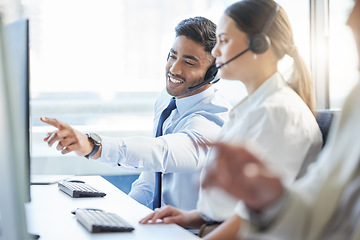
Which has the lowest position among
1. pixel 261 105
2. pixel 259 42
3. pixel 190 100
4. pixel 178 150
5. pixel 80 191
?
pixel 80 191

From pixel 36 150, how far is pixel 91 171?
0.41 meters

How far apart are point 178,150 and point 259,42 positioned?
61cm

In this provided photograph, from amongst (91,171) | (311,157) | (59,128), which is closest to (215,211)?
(311,157)

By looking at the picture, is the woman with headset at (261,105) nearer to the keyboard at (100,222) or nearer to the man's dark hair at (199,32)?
the keyboard at (100,222)

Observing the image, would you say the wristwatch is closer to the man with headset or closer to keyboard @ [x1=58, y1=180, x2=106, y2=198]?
the man with headset

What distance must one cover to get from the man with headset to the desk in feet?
0.54

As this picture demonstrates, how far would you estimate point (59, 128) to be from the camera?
153cm

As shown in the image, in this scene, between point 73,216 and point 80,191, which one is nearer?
point 73,216

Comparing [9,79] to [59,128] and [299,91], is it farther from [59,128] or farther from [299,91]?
[299,91]

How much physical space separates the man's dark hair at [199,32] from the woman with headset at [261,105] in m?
0.50

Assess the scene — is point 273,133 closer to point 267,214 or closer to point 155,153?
point 267,214

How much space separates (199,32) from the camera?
2021mm

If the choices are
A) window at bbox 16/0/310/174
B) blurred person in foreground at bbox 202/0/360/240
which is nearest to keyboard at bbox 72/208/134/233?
blurred person in foreground at bbox 202/0/360/240

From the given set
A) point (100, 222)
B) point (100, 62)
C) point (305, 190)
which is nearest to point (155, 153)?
point (100, 222)
